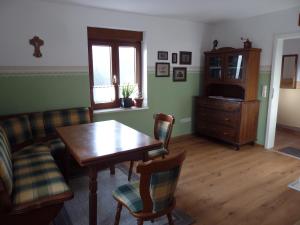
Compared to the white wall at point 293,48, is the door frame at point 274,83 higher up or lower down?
lower down

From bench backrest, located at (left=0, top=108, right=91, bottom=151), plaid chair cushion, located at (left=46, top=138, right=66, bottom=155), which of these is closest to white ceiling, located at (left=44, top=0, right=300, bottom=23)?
bench backrest, located at (left=0, top=108, right=91, bottom=151)

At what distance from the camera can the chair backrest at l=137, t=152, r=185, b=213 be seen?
140cm

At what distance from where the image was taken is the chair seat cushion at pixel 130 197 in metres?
1.60

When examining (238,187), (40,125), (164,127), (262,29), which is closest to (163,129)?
(164,127)

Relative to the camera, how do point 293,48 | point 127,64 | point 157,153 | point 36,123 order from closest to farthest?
point 157,153, point 36,123, point 127,64, point 293,48

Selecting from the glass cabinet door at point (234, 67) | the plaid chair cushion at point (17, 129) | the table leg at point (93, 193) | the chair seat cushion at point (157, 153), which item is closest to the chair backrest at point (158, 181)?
the table leg at point (93, 193)

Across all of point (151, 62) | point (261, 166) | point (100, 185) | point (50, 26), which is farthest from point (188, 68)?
point (100, 185)

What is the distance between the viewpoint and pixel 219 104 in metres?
4.05

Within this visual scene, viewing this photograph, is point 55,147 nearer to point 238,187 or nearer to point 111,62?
point 111,62

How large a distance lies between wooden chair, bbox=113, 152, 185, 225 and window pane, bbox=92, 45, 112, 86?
2429 millimetres

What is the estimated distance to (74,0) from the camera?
2982 mm

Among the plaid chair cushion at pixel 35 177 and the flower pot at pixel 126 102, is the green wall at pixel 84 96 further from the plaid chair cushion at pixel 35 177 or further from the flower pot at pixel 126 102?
the plaid chair cushion at pixel 35 177

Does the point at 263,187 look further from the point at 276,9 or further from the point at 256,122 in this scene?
the point at 276,9

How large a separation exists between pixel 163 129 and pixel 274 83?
7.41 ft
